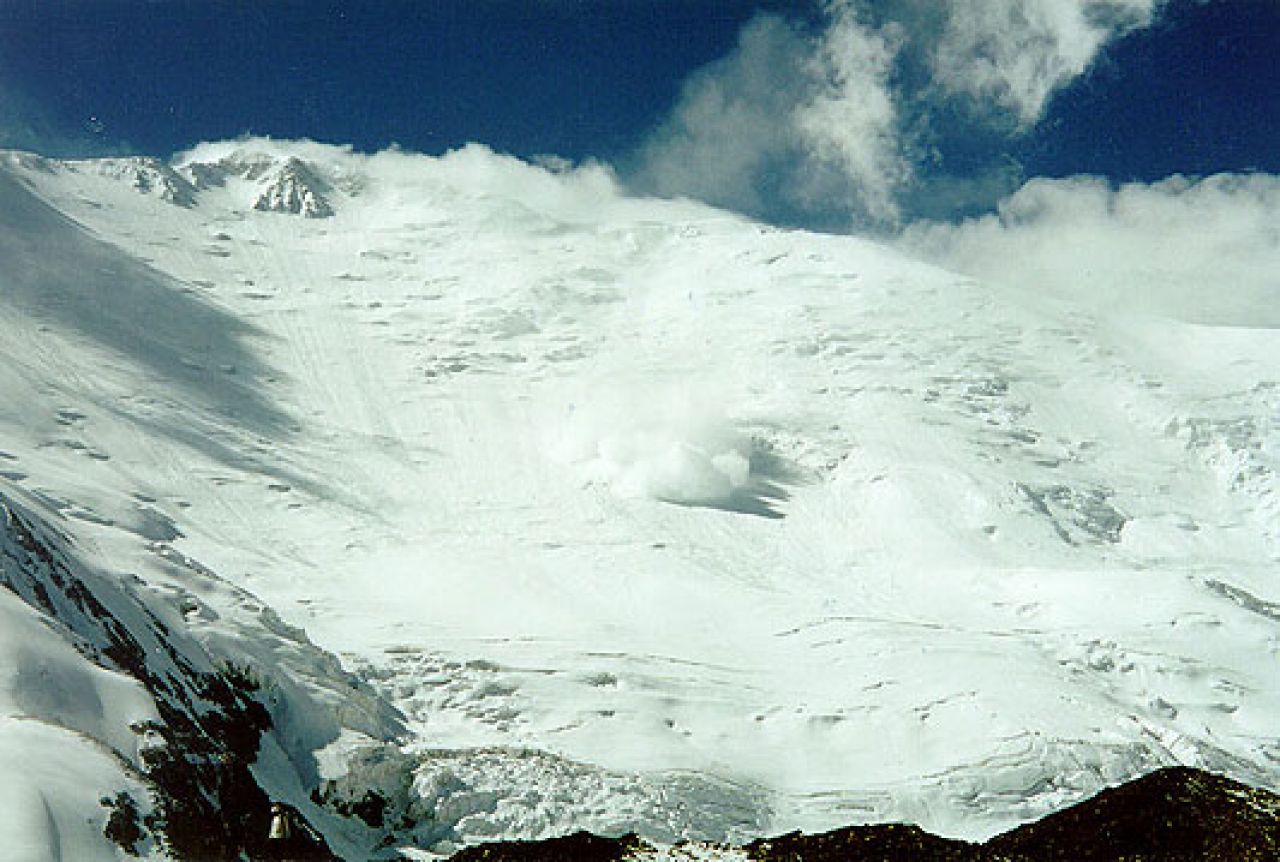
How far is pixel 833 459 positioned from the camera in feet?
371

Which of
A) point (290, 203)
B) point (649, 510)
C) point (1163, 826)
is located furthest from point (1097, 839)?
point (290, 203)

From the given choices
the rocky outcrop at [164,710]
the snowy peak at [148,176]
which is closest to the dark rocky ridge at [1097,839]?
the rocky outcrop at [164,710]

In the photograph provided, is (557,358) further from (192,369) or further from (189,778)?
(189,778)

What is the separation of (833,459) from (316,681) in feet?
234

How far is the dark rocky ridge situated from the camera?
19734 mm

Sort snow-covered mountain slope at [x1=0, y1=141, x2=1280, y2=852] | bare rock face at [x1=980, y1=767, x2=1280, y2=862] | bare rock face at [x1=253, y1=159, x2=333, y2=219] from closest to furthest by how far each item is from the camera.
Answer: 1. bare rock face at [x1=980, y1=767, x2=1280, y2=862]
2. snow-covered mountain slope at [x1=0, y1=141, x2=1280, y2=852]
3. bare rock face at [x1=253, y1=159, x2=333, y2=219]

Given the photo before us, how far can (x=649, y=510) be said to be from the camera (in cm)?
10244

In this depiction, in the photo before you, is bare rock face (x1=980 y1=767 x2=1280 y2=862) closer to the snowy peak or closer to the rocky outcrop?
the rocky outcrop

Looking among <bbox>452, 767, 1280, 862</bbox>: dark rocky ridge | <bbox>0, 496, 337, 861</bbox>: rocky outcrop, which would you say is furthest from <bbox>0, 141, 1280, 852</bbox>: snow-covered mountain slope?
<bbox>452, 767, 1280, 862</bbox>: dark rocky ridge

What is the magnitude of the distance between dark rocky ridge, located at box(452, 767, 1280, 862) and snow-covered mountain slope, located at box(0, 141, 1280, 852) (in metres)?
Result: 10.1

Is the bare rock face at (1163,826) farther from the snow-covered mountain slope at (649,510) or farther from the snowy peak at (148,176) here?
the snowy peak at (148,176)

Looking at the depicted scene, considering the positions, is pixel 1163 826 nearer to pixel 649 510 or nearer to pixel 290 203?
pixel 649 510

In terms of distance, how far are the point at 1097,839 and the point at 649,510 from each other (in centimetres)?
8216

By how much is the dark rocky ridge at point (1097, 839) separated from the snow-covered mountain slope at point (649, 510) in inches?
399
